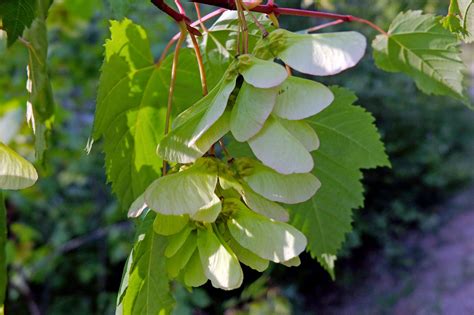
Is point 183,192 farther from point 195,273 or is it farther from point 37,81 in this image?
point 37,81

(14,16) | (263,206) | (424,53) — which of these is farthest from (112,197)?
(263,206)

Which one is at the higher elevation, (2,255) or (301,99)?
(301,99)

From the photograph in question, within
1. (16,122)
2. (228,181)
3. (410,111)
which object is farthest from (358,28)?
(228,181)

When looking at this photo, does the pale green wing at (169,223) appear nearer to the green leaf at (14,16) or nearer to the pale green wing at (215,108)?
the pale green wing at (215,108)

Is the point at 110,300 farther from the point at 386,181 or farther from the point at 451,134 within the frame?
the point at 451,134

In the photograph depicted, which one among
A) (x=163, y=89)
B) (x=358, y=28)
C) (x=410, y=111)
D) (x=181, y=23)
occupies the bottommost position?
(x=410, y=111)

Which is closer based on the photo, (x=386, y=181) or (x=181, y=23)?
(x=181, y=23)
